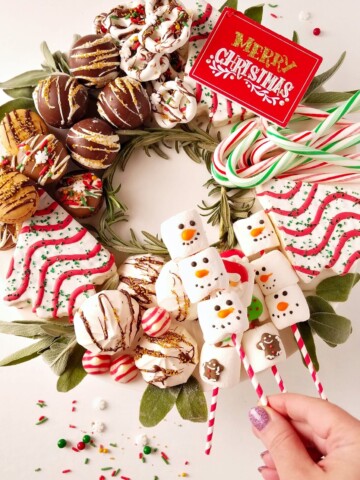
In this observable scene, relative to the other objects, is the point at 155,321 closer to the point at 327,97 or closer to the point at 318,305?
the point at 318,305

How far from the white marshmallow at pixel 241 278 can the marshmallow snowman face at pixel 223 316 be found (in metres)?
0.03

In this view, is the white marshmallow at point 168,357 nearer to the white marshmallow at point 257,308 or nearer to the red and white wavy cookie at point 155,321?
the red and white wavy cookie at point 155,321

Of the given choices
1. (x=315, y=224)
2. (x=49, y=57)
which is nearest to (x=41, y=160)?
(x=49, y=57)

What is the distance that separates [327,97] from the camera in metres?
1.88

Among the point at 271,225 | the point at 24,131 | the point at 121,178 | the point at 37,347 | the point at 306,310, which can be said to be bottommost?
the point at 306,310

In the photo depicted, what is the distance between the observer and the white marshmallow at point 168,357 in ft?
5.60

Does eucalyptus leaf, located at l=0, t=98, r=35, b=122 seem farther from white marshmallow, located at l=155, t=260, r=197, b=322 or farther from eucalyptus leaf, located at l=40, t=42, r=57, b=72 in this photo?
white marshmallow, located at l=155, t=260, r=197, b=322

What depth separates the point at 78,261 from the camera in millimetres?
1750

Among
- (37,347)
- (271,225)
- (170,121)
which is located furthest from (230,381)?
(170,121)

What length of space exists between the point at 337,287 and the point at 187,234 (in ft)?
1.68

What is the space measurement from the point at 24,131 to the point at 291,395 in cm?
108

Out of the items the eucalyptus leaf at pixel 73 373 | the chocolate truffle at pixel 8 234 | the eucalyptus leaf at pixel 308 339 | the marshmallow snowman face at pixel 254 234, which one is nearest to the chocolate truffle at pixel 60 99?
the chocolate truffle at pixel 8 234

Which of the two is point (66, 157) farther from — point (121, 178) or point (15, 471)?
point (15, 471)

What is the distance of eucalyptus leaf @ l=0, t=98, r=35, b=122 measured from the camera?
186 centimetres
